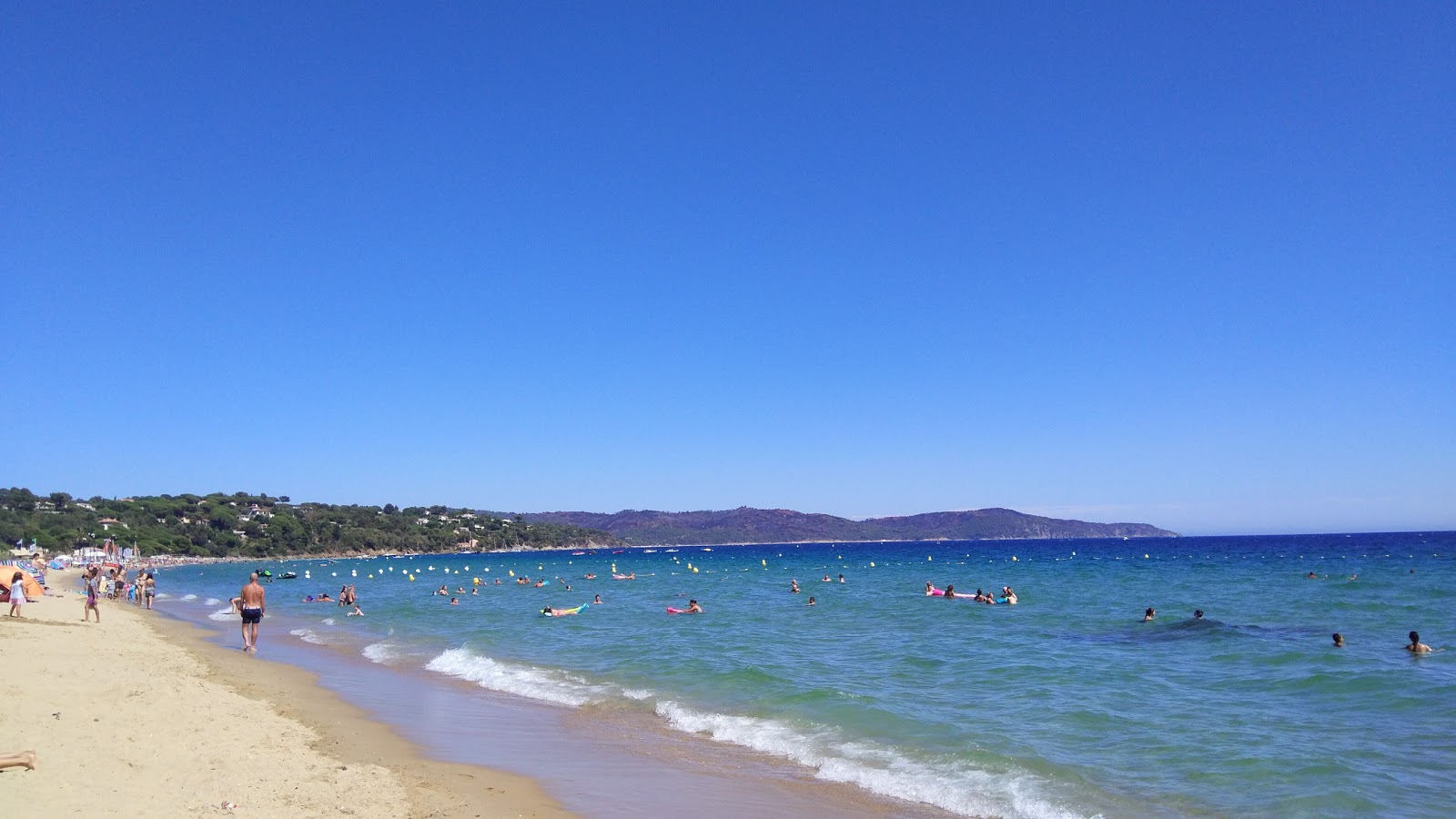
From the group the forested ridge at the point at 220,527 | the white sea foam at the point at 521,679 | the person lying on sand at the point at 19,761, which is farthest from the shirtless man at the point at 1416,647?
the forested ridge at the point at 220,527

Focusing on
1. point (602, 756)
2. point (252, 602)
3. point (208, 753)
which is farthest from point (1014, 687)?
point (252, 602)

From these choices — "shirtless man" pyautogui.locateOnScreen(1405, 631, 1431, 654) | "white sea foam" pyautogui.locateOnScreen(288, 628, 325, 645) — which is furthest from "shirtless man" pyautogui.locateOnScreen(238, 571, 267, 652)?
"shirtless man" pyautogui.locateOnScreen(1405, 631, 1431, 654)

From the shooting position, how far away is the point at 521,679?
1650 centimetres

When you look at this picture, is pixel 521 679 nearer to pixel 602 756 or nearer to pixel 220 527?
pixel 602 756

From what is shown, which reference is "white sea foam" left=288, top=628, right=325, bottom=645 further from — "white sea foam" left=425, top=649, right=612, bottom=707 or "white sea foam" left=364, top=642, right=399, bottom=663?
"white sea foam" left=425, top=649, right=612, bottom=707

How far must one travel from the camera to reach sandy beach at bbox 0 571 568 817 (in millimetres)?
7199

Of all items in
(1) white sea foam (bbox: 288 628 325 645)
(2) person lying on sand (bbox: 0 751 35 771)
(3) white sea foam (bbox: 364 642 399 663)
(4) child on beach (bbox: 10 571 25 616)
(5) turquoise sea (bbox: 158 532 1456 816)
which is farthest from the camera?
(1) white sea foam (bbox: 288 628 325 645)

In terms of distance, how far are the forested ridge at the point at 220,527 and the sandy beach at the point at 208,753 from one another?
9799 cm

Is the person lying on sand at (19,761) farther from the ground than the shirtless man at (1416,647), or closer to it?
farther from the ground

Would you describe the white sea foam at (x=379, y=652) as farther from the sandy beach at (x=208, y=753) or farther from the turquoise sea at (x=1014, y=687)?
the sandy beach at (x=208, y=753)

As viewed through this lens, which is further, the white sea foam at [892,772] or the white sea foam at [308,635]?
the white sea foam at [308,635]

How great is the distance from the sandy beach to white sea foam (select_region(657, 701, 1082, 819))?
322cm

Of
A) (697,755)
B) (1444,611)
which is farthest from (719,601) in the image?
(697,755)

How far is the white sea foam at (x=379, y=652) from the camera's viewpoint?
65.5ft
